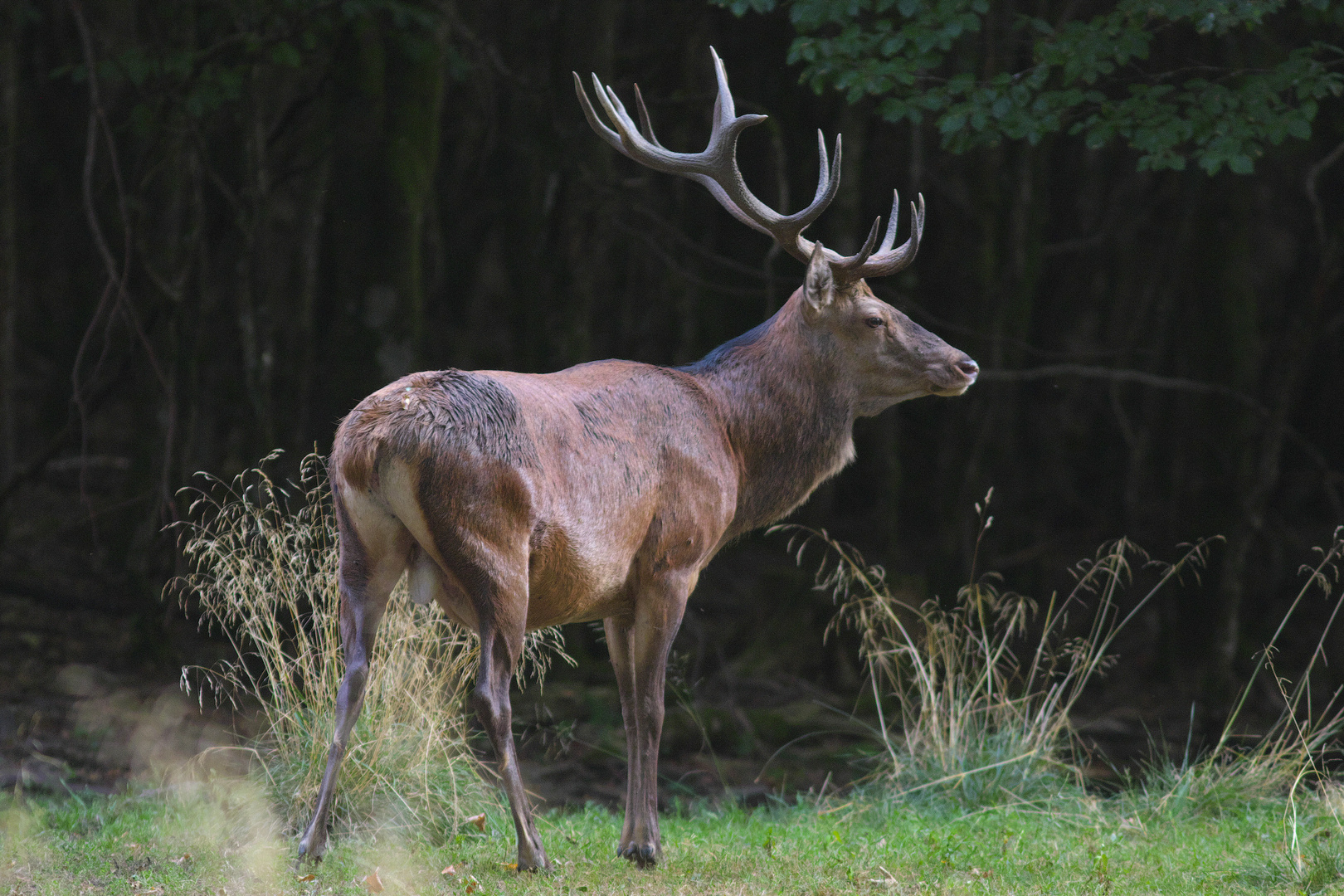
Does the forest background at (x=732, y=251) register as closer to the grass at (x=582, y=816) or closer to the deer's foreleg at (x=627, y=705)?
the grass at (x=582, y=816)

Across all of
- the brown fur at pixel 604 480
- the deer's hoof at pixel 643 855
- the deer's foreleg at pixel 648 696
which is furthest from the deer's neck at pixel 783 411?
the deer's hoof at pixel 643 855

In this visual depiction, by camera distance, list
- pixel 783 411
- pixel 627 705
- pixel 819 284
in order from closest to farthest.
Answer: pixel 627 705, pixel 819 284, pixel 783 411

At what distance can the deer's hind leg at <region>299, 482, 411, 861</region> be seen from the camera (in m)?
4.34

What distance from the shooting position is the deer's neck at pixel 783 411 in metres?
5.47

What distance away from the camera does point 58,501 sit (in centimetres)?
1200

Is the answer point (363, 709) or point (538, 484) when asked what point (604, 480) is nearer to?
point (538, 484)

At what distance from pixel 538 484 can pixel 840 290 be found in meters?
1.72

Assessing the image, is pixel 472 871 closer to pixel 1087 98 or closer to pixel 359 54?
pixel 1087 98

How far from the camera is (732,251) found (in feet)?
46.4

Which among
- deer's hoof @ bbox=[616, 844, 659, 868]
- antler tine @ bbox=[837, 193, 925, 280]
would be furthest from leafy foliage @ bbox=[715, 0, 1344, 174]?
deer's hoof @ bbox=[616, 844, 659, 868]

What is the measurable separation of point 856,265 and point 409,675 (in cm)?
256

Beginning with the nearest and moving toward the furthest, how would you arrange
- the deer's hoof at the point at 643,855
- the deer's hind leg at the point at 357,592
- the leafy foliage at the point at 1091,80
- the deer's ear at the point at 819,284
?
the deer's hind leg at the point at 357,592 → the deer's hoof at the point at 643,855 → the deer's ear at the point at 819,284 → the leafy foliage at the point at 1091,80

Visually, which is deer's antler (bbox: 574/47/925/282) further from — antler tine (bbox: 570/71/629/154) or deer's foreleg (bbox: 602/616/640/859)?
deer's foreleg (bbox: 602/616/640/859)

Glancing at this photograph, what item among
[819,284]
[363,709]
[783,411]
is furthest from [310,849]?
[819,284]
